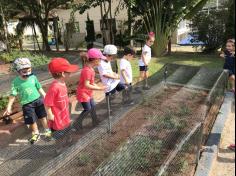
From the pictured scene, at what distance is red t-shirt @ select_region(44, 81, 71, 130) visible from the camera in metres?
4.20

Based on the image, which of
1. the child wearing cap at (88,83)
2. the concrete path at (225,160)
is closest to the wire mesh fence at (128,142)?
the child wearing cap at (88,83)

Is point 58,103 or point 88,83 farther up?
point 88,83

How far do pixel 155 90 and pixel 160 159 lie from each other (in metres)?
2.90

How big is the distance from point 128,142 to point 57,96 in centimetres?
110

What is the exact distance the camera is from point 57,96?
13.9 ft

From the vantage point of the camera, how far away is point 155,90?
709 cm

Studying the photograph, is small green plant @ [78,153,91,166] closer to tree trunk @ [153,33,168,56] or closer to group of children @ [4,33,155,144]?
group of children @ [4,33,155,144]

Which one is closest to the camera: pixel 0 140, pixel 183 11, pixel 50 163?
pixel 50 163

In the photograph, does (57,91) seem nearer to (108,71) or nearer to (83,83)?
(83,83)

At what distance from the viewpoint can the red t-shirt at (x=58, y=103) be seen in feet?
13.8

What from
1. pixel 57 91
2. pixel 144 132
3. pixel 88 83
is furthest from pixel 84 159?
pixel 88 83

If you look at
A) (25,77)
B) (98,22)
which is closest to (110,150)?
(25,77)

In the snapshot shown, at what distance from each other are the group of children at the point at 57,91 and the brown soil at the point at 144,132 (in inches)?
16.0

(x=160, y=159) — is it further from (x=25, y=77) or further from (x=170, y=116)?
(x=25, y=77)
